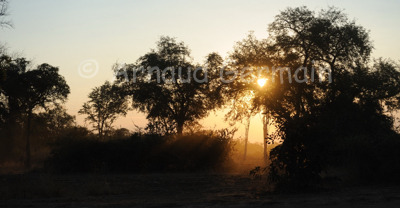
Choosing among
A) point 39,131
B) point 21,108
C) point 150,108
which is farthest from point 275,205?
point 39,131

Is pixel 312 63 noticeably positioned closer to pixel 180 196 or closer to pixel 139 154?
pixel 139 154

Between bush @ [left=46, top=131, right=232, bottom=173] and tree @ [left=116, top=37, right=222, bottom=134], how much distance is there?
39.3ft

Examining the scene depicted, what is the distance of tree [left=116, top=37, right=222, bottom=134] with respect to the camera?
152 ft

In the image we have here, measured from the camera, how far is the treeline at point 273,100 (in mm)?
19484

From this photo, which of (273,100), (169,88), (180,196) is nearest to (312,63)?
(273,100)

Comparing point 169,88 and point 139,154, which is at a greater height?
point 169,88

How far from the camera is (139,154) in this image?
32.2m

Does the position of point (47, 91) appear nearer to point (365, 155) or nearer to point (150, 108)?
point (150, 108)

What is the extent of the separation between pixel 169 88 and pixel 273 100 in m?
12.8

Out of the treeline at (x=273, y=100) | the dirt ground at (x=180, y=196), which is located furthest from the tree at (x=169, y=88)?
the dirt ground at (x=180, y=196)

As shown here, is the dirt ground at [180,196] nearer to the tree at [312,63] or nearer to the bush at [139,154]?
the bush at [139,154]

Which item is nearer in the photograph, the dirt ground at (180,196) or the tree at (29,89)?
the dirt ground at (180,196)

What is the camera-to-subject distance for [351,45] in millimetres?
38844

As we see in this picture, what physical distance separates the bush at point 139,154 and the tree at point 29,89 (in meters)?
13.0
